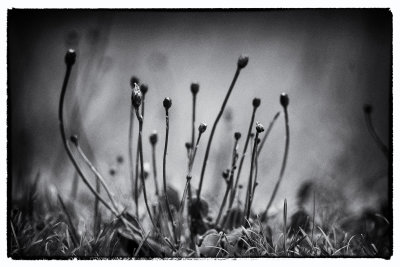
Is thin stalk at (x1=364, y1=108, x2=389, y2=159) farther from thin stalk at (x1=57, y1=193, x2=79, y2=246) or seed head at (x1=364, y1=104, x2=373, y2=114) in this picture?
thin stalk at (x1=57, y1=193, x2=79, y2=246)

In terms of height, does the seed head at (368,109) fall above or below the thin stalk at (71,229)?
above

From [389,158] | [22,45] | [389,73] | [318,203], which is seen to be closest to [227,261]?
[318,203]

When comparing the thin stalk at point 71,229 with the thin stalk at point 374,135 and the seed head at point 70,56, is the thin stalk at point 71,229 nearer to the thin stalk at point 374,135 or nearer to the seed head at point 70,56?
the seed head at point 70,56

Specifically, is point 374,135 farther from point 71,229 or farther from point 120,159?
point 71,229

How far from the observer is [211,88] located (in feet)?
3.35

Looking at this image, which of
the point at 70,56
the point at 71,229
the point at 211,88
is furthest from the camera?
the point at 211,88

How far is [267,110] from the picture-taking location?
3.41ft

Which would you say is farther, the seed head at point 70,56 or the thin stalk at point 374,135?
the thin stalk at point 374,135

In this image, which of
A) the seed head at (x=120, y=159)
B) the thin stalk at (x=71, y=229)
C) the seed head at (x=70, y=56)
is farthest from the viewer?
the seed head at (x=120, y=159)

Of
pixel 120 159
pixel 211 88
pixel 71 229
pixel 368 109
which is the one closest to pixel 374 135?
pixel 368 109

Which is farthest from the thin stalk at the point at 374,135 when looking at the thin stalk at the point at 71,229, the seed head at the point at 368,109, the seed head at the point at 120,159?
the thin stalk at the point at 71,229

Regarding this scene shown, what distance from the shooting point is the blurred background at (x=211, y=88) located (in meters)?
0.96

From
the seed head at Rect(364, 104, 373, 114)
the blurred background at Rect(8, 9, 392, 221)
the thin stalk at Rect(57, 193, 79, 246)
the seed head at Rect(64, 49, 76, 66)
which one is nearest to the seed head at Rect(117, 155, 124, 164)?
the blurred background at Rect(8, 9, 392, 221)

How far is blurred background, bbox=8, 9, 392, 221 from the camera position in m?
0.96
